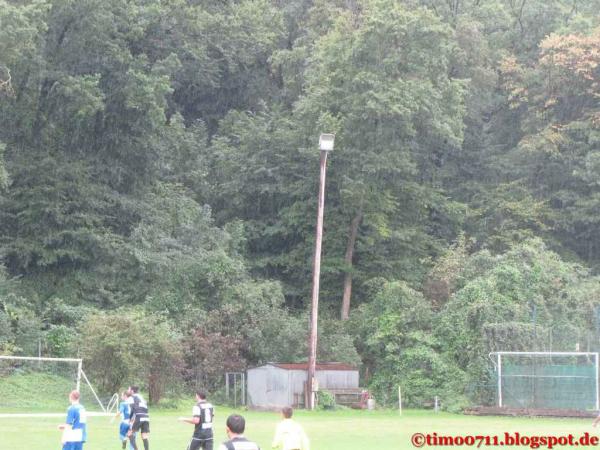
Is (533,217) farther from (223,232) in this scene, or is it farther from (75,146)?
(75,146)

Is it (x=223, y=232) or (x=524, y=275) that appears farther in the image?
(x=223, y=232)

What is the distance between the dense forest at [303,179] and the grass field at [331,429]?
5842mm

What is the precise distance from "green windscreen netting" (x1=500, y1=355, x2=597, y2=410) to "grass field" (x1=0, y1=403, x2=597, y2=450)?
82.6 inches

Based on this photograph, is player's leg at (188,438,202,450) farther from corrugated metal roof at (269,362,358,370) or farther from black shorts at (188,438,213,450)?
corrugated metal roof at (269,362,358,370)

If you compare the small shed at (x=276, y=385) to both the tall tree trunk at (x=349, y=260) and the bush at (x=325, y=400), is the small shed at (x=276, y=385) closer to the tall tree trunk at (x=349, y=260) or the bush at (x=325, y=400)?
the bush at (x=325, y=400)

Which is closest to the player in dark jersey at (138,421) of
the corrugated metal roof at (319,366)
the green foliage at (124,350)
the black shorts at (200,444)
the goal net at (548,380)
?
the black shorts at (200,444)

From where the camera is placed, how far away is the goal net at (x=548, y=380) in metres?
37.5

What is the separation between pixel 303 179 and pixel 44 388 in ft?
72.6

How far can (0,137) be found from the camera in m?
53.3

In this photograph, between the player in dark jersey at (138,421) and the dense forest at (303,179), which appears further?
the dense forest at (303,179)

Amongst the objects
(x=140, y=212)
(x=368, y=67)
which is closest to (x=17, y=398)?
(x=140, y=212)

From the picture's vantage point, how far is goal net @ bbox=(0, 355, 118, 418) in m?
37.3

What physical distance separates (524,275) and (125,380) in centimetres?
1967

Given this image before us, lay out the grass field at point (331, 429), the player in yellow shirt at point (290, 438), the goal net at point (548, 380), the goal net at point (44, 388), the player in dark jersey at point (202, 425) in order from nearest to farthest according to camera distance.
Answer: the player in yellow shirt at point (290, 438) → the player in dark jersey at point (202, 425) → the grass field at point (331, 429) → the goal net at point (44, 388) → the goal net at point (548, 380)
